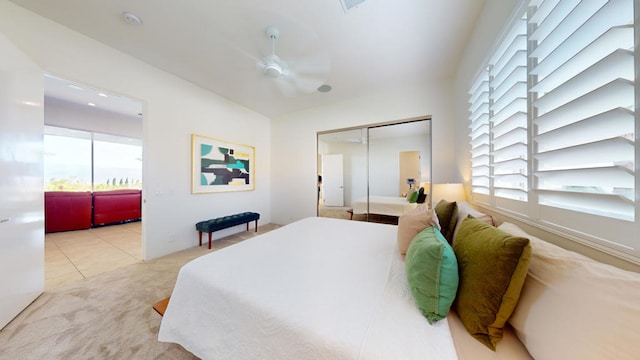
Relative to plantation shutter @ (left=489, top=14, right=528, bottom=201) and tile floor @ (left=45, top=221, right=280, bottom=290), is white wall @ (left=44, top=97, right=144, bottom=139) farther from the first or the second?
plantation shutter @ (left=489, top=14, right=528, bottom=201)

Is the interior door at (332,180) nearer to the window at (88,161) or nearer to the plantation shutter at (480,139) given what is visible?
the plantation shutter at (480,139)

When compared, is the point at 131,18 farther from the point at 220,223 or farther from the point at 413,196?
the point at 413,196

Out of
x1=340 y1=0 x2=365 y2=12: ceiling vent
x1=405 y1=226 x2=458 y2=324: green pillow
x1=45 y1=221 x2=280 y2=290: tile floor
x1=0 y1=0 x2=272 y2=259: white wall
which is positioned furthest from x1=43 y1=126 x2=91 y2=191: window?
x1=405 y1=226 x2=458 y2=324: green pillow

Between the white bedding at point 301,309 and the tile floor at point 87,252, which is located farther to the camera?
the tile floor at point 87,252

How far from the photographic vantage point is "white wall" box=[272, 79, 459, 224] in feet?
9.81

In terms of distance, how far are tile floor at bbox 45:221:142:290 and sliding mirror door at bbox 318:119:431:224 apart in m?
3.32

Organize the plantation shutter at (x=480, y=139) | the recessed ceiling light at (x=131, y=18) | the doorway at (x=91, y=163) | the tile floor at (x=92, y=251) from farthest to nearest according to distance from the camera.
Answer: the doorway at (x=91, y=163)
the tile floor at (x=92, y=251)
the recessed ceiling light at (x=131, y=18)
the plantation shutter at (x=480, y=139)

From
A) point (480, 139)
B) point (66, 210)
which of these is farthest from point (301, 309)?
point (66, 210)

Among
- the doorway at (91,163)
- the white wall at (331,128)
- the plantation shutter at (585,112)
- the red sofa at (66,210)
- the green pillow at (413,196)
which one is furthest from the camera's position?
the red sofa at (66,210)

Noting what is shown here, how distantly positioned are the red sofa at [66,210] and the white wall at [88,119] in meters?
1.57

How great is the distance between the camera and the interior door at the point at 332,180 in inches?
165

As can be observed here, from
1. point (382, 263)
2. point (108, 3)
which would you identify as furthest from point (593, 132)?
point (108, 3)

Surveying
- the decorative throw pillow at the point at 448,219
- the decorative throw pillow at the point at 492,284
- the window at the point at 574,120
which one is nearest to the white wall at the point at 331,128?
the decorative throw pillow at the point at 448,219

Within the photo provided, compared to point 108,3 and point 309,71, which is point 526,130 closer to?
A: point 309,71
